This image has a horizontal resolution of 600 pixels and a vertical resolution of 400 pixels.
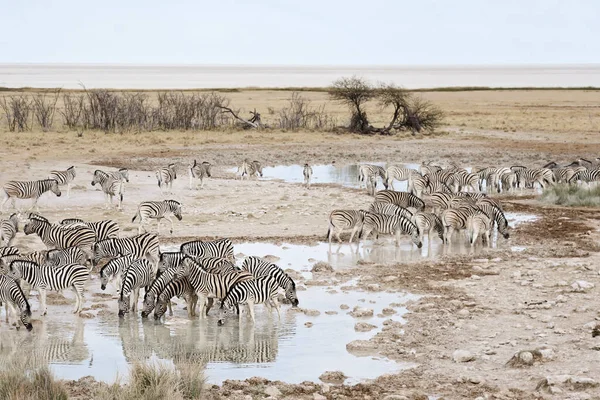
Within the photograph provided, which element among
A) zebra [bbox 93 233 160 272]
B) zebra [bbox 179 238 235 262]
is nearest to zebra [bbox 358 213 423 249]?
zebra [bbox 179 238 235 262]

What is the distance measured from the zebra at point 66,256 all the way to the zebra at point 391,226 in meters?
5.77

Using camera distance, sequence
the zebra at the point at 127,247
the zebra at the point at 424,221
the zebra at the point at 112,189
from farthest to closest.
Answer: the zebra at the point at 112,189, the zebra at the point at 424,221, the zebra at the point at 127,247

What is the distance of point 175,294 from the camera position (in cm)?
1220

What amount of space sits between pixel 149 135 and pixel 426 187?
18.8 meters

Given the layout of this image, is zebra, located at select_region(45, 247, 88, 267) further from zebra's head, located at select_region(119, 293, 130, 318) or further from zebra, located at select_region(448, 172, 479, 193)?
zebra, located at select_region(448, 172, 479, 193)

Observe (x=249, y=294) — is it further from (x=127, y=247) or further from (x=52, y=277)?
(x=127, y=247)

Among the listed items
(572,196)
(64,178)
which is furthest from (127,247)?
(572,196)

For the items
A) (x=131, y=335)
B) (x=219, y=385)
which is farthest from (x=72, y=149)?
(x=219, y=385)

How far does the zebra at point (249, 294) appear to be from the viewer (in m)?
11.8

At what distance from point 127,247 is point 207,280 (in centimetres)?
272

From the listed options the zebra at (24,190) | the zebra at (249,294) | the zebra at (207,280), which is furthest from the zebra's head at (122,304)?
the zebra at (24,190)

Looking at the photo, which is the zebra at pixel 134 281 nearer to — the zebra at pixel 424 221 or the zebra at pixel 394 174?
the zebra at pixel 424 221

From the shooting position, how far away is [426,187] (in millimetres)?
23312

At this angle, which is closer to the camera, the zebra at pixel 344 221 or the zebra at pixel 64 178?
the zebra at pixel 344 221
